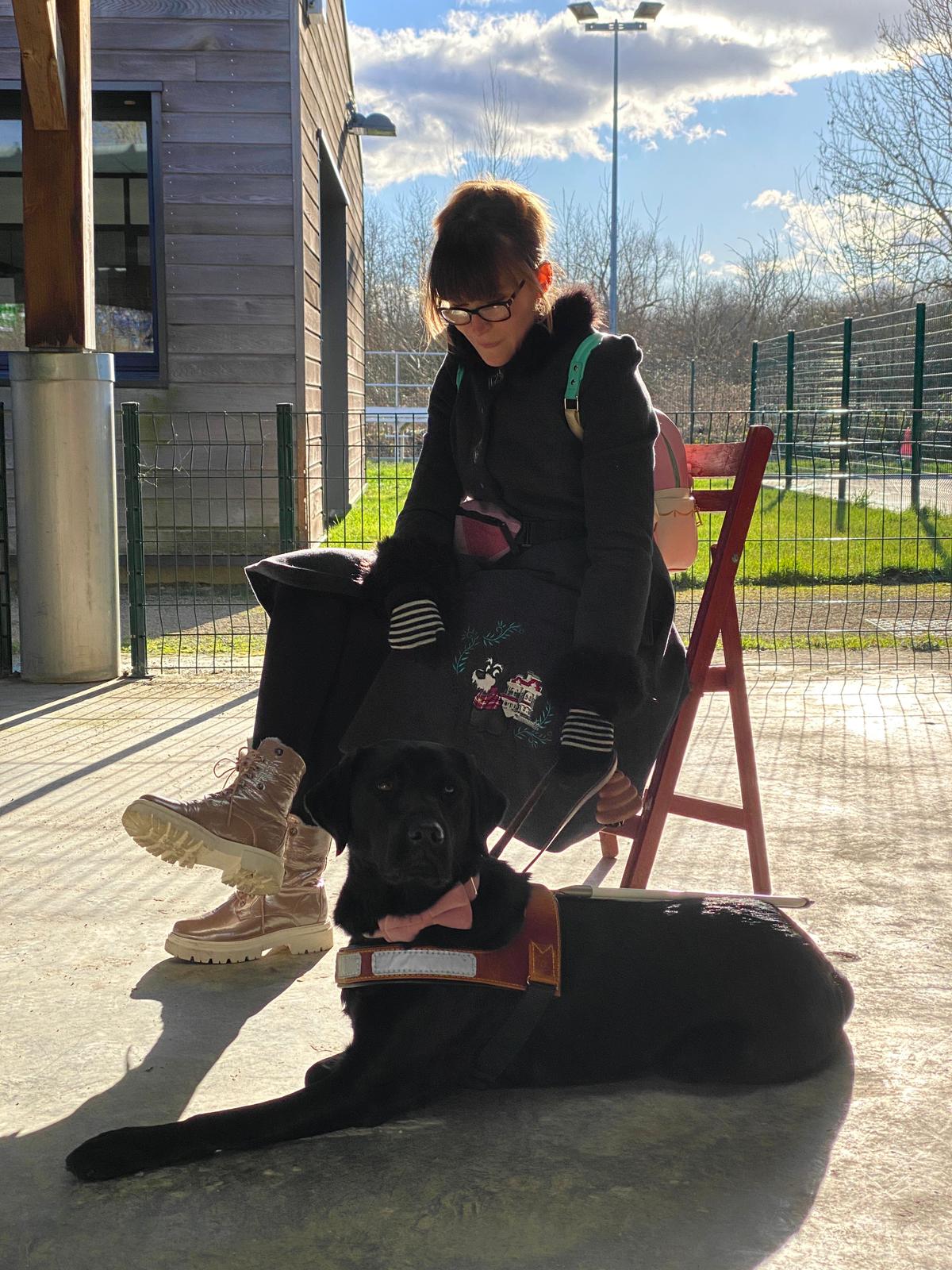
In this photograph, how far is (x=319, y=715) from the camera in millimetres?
2594

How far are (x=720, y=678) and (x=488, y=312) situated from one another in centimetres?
105

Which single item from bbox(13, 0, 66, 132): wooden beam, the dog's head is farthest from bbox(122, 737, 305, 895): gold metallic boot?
bbox(13, 0, 66, 132): wooden beam

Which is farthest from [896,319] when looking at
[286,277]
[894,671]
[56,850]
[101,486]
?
[56,850]

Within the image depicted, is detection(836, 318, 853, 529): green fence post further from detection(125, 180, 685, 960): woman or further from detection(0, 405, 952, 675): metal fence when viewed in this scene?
detection(125, 180, 685, 960): woman

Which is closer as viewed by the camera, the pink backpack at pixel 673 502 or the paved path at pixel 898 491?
the pink backpack at pixel 673 502

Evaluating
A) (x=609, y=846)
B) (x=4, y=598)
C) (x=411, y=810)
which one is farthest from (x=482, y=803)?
(x=4, y=598)

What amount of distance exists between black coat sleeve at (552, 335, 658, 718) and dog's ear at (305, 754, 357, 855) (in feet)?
1.33

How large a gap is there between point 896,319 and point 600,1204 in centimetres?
1737

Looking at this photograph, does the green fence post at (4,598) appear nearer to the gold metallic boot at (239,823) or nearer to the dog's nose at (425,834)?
the gold metallic boot at (239,823)

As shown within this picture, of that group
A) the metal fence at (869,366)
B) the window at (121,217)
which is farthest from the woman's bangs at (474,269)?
the metal fence at (869,366)

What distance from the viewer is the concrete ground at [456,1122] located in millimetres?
1748

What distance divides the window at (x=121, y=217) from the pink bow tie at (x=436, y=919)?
7.58 metres

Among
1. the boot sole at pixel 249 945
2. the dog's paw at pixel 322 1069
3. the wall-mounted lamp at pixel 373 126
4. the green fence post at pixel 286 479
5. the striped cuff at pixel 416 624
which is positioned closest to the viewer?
the dog's paw at pixel 322 1069

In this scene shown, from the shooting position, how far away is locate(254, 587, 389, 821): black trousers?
8.36 ft
